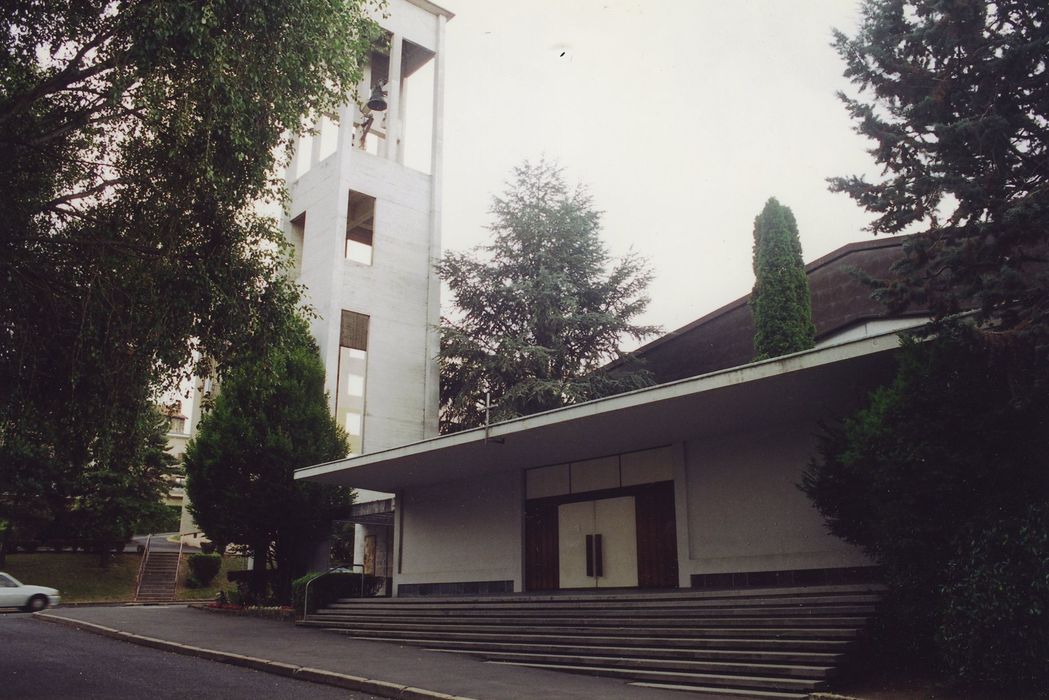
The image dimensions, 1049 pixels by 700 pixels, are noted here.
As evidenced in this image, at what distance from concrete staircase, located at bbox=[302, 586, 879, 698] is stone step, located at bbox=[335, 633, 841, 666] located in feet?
0.04

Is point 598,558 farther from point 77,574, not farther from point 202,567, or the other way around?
point 77,574

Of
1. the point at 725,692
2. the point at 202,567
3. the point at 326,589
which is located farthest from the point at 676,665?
the point at 202,567

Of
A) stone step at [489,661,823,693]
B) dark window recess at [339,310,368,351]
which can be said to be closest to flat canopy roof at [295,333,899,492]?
stone step at [489,661,823,693]

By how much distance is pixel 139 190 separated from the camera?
422 inches

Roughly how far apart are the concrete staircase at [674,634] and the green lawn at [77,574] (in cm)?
2071

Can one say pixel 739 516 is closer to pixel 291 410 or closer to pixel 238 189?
pixel 238 189

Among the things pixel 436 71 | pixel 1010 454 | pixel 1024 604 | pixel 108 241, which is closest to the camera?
pixel 1024 604

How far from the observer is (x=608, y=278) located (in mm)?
30375

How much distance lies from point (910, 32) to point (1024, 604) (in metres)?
7.70

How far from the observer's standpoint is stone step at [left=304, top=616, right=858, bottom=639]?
9.88m

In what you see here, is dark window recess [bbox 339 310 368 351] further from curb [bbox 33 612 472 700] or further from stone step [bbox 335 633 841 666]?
stone step [bbox 335 633 841 666]

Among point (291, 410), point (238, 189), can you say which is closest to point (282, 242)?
point (238, 189)

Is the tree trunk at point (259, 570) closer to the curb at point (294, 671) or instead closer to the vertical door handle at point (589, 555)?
the curb at point (294, 671)

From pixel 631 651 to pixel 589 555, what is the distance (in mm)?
5627
